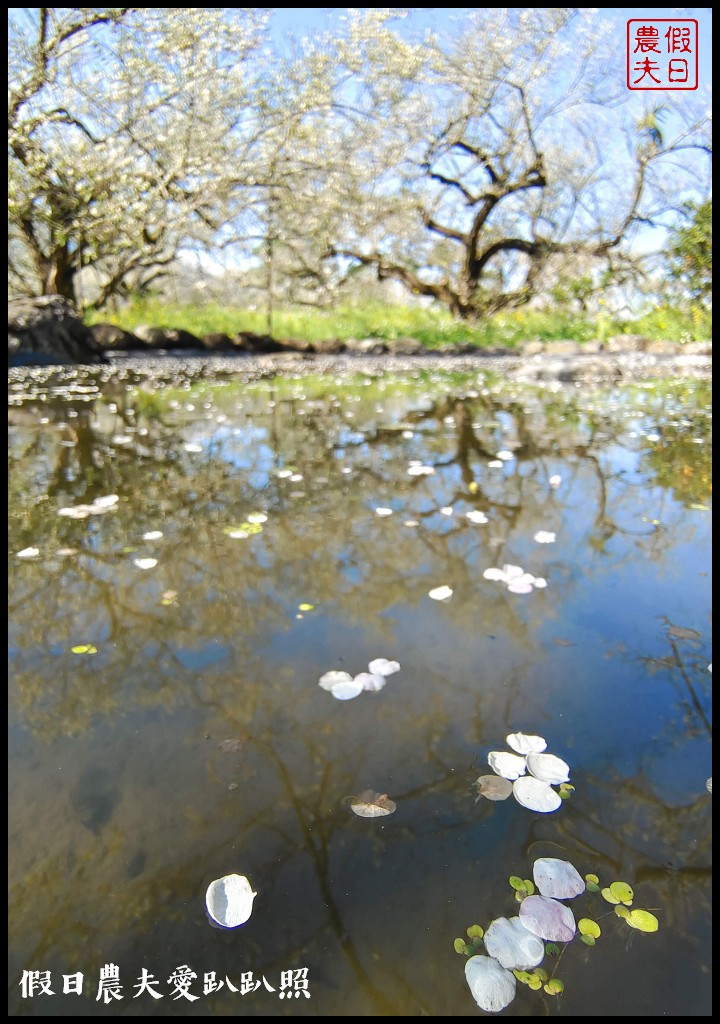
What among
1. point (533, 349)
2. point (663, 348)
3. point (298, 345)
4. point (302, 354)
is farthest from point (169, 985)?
point (533, 349)

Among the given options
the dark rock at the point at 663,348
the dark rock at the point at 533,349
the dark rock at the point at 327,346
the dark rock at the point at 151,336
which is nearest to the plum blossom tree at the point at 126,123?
the dark rock at the point at 151,336

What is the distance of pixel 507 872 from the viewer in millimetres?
1200

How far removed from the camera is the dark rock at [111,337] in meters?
13.3

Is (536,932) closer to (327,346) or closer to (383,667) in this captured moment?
(383,667)

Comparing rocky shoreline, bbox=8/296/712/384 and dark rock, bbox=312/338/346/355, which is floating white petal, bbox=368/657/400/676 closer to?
rocky shoreline, bbox=8/296/712/384

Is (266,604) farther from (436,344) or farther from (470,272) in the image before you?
(470,272)

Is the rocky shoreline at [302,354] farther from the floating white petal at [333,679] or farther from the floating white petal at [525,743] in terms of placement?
the floating white petal at [525,743]

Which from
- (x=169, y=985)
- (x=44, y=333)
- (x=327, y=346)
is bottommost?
(x=169, y=985)

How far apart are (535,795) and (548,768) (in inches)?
4.0

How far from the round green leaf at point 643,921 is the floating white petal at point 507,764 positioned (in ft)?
1.21

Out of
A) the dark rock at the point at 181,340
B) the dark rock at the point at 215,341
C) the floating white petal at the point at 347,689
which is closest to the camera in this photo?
the floating white petal at the point at 347,689

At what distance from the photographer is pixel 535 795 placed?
54.6 inches

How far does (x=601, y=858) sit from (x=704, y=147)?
20447 mm

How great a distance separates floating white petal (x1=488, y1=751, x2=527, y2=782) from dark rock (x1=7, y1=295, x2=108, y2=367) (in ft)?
37.5
